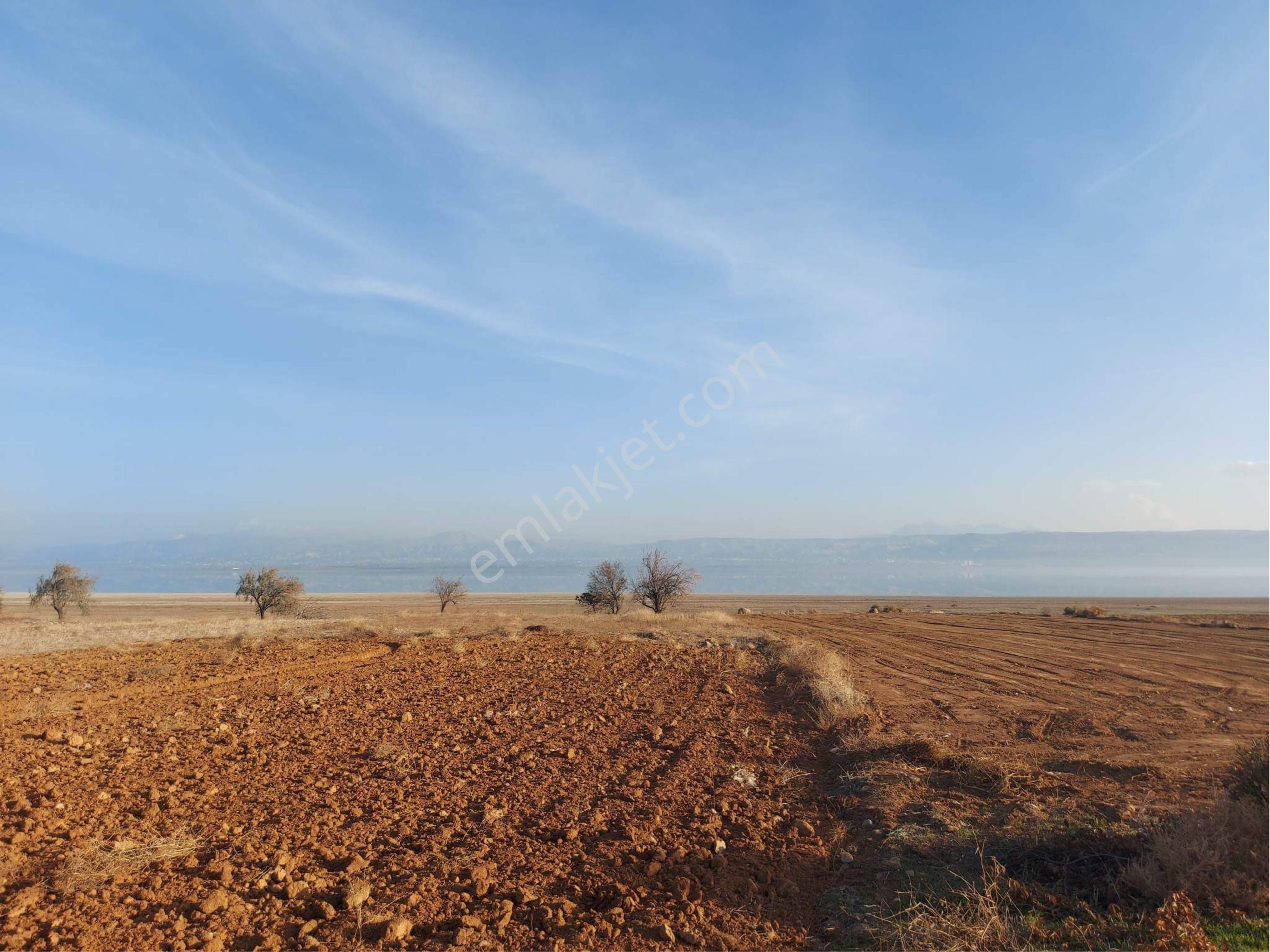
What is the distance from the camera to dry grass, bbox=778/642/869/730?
11.1 meters

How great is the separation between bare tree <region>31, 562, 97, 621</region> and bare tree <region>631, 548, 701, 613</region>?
106ft

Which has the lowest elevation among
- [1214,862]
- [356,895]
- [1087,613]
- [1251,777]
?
[1087,613]

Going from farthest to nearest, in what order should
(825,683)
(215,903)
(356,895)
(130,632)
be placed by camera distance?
(130,632) → (825,683) → (356,895) → (215,903)

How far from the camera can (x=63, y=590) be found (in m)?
38.4

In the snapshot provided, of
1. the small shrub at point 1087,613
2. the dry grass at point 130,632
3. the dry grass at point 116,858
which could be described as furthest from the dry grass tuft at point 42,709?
the small shrub at point 1087,613

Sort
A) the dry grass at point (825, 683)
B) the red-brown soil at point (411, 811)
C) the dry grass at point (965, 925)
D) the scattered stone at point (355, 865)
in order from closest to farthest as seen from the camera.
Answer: the dry grass at point (965, 925), the red-brown soil at point (411, 811), the scattered stone at point (355, 865), the dry grass at point (825, 683)

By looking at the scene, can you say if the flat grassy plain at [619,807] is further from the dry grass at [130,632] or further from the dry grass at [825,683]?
the dry grass at [130,632]

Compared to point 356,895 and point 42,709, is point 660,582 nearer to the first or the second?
point 42,709

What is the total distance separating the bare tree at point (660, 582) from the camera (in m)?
36.9

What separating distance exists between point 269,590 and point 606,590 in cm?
2128

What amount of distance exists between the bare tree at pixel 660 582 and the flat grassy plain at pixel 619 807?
21.6 m

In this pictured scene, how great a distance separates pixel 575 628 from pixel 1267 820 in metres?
21.5

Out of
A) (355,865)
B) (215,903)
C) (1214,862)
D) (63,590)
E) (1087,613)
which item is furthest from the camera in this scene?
(63,590)

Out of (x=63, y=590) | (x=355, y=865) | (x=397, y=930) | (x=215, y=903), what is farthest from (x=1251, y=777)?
(x=63, y=590)
